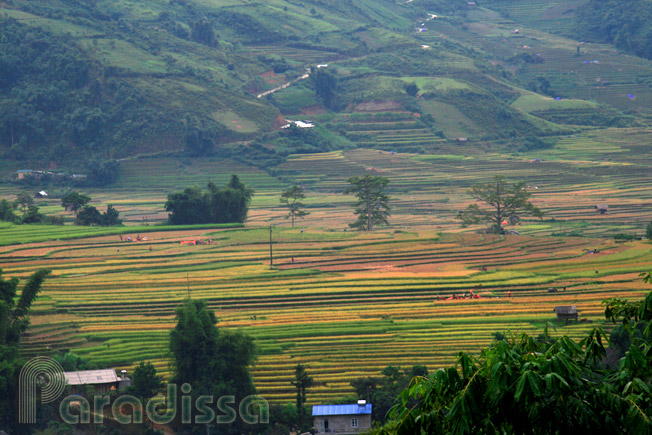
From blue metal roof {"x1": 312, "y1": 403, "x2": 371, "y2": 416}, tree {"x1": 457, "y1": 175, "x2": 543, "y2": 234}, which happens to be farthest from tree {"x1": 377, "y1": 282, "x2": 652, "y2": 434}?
tree {"x1": 457, "y1": 175, "x2": 543, "y2": 234}

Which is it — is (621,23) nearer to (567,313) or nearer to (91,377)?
(567,313)

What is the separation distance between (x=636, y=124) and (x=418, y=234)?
44.0 meters

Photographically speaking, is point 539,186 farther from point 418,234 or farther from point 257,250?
point 257,250


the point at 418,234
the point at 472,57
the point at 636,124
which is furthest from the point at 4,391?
the point at 472,57

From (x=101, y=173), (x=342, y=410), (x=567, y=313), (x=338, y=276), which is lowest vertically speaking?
(x=342, y=410)

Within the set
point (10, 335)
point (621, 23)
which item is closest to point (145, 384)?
point (10, 335)

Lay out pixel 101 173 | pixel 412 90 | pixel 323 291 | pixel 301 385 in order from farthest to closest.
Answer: pixel 412 90 → pixel 101 173 → pixel 323 291 → pixel 301 385

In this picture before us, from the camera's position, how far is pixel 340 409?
19.6 m

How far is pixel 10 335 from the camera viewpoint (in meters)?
26.0

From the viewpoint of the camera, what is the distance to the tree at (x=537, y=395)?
6027mm

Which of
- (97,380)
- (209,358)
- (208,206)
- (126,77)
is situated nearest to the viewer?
(209,358)


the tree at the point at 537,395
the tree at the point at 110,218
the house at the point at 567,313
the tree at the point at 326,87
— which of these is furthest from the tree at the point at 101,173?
the tree at the point at 537,395

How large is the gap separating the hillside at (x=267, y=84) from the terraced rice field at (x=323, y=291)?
90.8ft

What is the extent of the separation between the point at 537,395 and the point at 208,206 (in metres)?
41.6
